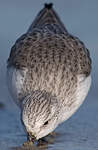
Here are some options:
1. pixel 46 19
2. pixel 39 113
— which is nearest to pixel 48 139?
pixel 39 113

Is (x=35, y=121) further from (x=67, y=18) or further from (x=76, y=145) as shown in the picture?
(x=67, y=18)

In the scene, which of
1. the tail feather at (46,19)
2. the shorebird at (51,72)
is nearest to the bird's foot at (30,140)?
the shorebird at (51,72)

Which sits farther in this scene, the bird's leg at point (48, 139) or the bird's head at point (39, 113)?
the bird's leg at point (48, 139)

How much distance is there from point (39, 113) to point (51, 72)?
101 cm

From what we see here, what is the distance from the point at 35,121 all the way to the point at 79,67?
60.0 inches

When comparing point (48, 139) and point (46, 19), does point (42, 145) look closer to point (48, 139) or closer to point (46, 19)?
point (48, 139)

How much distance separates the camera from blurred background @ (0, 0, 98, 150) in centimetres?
827

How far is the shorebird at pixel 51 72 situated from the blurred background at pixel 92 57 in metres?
0.33

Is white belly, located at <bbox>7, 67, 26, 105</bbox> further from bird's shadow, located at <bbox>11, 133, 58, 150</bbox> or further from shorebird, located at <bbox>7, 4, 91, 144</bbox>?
bird's shadow, located at <bbox>11, 133, 58, 150</bbox>

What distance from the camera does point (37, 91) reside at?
27.6 ft

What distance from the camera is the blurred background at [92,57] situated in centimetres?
827

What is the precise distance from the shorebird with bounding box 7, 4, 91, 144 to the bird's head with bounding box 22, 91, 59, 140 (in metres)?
0.01

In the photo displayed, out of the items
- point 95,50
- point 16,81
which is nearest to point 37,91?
point 16,81

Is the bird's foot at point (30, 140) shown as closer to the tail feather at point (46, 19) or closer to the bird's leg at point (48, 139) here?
the bird's leg at point (48, 139)
